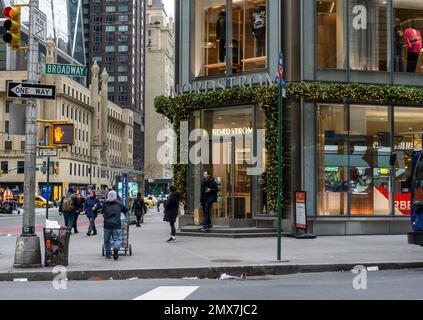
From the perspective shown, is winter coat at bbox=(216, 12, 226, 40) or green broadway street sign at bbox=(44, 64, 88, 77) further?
winter coat at bbox=(216, 12, 226, 40)

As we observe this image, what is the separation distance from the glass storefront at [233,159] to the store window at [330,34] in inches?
125

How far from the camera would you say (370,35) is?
2262 centimetres

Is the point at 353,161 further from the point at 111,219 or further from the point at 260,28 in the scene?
the point at 111,219

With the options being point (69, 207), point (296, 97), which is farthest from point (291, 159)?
point (69, 207)

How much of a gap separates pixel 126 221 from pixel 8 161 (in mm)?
95162

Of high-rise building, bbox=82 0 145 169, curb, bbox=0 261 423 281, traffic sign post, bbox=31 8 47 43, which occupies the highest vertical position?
high-rise building, bbox=82 0 145 169

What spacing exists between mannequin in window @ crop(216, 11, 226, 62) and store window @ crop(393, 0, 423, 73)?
21.4ft

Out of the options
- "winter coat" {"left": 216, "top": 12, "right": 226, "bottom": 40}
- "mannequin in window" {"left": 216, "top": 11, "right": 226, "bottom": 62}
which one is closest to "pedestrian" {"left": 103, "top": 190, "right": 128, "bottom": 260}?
"mannequin in window" {"left": 216, "top": 11, "right": 226, "bottom": 62}

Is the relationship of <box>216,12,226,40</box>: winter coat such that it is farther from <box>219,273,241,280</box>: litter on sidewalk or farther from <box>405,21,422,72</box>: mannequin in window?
<box>219,273,241,280</box>: litter on sidewalk

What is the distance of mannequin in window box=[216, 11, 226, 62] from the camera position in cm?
2359

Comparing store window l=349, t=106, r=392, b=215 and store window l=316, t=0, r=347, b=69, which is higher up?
store window l=316, t=0, r=347, b=69

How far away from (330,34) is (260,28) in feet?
8.76

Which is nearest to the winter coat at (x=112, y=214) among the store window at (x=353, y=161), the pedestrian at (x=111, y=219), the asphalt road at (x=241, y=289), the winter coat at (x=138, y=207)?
the pedestrian at (x=111, y=219)
